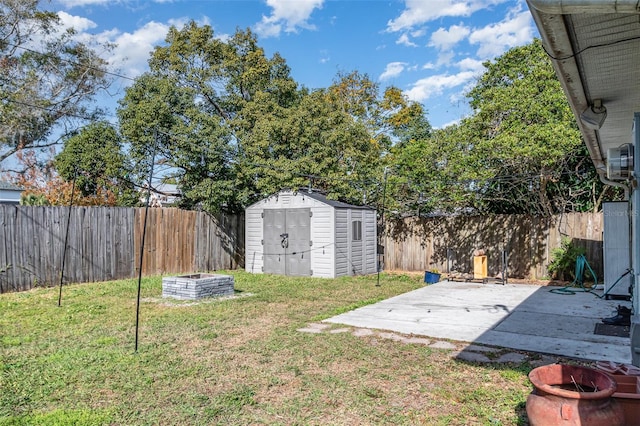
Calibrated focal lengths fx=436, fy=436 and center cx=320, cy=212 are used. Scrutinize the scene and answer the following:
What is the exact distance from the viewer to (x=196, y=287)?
25.1 ft

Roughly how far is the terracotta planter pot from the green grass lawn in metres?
0.66

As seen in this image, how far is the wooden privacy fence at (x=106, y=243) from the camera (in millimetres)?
8500

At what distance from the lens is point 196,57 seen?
1524 centimetres

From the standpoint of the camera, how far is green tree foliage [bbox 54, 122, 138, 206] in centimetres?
1269

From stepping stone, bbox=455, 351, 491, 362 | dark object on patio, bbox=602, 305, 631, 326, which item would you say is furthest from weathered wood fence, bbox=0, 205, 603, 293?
stepping stone, bbox=455, 351, 491, 362

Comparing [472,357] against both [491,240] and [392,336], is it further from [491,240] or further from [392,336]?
[491,240]

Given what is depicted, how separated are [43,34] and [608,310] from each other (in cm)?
2038

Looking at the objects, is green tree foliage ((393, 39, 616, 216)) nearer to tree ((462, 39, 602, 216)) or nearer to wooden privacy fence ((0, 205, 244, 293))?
tree ((462, 39, 602, 216))

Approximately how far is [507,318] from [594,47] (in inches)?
192

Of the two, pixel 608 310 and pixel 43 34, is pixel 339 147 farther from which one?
pixel 43 34

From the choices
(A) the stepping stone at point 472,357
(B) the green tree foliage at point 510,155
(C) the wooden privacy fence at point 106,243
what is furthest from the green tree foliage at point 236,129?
(A) the stepping stone at point 472,357

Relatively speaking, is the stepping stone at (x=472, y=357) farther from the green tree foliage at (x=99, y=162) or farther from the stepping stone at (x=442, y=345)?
the green tree foliage at (x=99, y=162)

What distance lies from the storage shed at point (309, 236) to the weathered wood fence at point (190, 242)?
1016 millimetres

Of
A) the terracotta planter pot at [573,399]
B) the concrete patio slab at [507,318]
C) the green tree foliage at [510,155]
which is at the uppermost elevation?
the green tree foliage at [510,155]
